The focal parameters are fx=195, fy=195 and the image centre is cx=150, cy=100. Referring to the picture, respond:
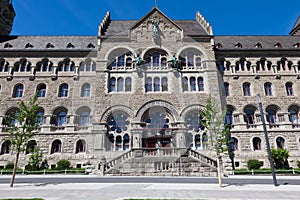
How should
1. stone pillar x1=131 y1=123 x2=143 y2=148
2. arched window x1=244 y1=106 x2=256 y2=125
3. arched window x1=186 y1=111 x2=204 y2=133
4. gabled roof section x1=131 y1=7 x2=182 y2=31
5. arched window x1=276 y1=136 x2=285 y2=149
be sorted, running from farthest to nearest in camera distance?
gabled roof section x1=131 y1=7 x2=182 y2=31
arched window x1=244 y1=106 x2=256 y2=125
arched window x1=276 y1=136 x2=285 y2=149
arched window x1=186 y1=111 x2=204 y2=133
stone pillar x1=131 y1=123 x2=143 y2=148

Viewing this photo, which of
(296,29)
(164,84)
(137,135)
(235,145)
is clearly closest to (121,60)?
(164,84)

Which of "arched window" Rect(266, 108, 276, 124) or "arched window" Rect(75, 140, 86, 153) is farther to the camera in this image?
"arched window" Rect(266, 108, 276, 124)

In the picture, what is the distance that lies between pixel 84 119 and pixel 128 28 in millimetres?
15807

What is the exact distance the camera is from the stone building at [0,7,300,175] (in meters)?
22.5

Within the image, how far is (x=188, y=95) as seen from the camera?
78.0 ft

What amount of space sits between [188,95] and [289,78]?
1478 centimetres

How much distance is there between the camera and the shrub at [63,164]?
21.1m

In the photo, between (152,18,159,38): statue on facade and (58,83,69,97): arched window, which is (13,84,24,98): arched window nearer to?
(58,83,69,97): arched window

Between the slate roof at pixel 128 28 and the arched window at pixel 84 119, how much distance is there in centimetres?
1162

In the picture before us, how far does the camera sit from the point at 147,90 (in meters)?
24.3

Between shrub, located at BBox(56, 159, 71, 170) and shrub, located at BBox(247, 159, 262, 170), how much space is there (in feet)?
65.4

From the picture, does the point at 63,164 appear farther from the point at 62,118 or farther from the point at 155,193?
the point at 155,193

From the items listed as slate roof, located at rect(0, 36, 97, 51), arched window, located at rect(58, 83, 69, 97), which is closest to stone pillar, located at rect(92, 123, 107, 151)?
arched window, located at rect(58, 83, 69, 97)

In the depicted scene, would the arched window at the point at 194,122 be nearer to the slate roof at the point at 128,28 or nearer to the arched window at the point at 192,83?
the arched window at the point at 192,83
